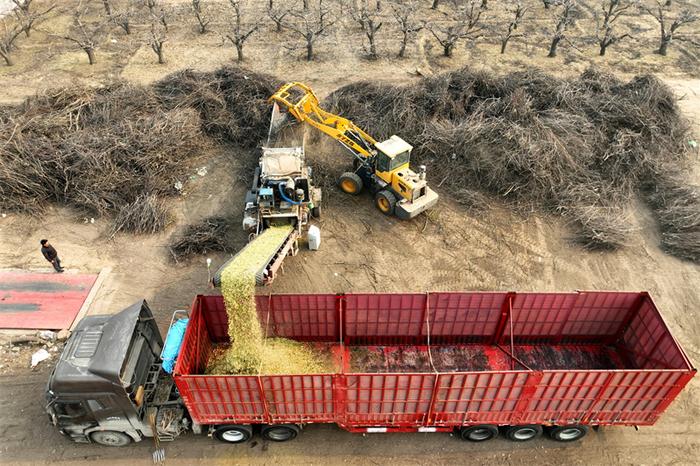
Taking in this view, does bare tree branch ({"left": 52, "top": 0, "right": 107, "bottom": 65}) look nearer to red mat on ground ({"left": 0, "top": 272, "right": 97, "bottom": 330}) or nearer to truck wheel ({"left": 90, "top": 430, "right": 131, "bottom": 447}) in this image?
red mat on ground ({"left": 0, "top": 272, "right": 97, "bottom": 330})

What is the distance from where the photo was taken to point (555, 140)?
50.4ft

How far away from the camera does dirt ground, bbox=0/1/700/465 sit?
9.53m

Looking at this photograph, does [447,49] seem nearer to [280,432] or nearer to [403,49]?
[403,49]

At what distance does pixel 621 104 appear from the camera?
16734 mm

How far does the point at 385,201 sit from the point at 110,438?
9.23 m

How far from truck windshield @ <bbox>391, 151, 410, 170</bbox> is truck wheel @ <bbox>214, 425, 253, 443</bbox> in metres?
8.17

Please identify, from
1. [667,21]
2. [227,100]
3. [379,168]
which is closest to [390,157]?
[379,168]

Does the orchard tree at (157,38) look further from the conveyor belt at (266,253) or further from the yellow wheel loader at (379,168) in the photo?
the conveyor belt at (266,253)

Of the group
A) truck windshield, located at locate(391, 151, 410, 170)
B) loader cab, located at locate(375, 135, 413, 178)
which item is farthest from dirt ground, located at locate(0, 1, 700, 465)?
truck windshield, located at locate(391, 151, 410, 170)

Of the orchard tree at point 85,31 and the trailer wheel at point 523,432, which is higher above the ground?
the orchard tree at point 85,31

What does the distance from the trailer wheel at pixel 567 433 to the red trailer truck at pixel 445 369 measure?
0.02m

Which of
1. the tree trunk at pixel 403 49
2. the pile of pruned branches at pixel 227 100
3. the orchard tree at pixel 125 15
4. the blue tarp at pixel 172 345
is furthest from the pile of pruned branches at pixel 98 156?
the tree trunk at pixel 403 49

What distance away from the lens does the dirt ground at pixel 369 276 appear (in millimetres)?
9531

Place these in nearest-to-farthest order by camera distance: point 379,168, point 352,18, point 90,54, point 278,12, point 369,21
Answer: point 379,168 → point 90,54 → point 369,21 → point 352,18 → point 278,12
